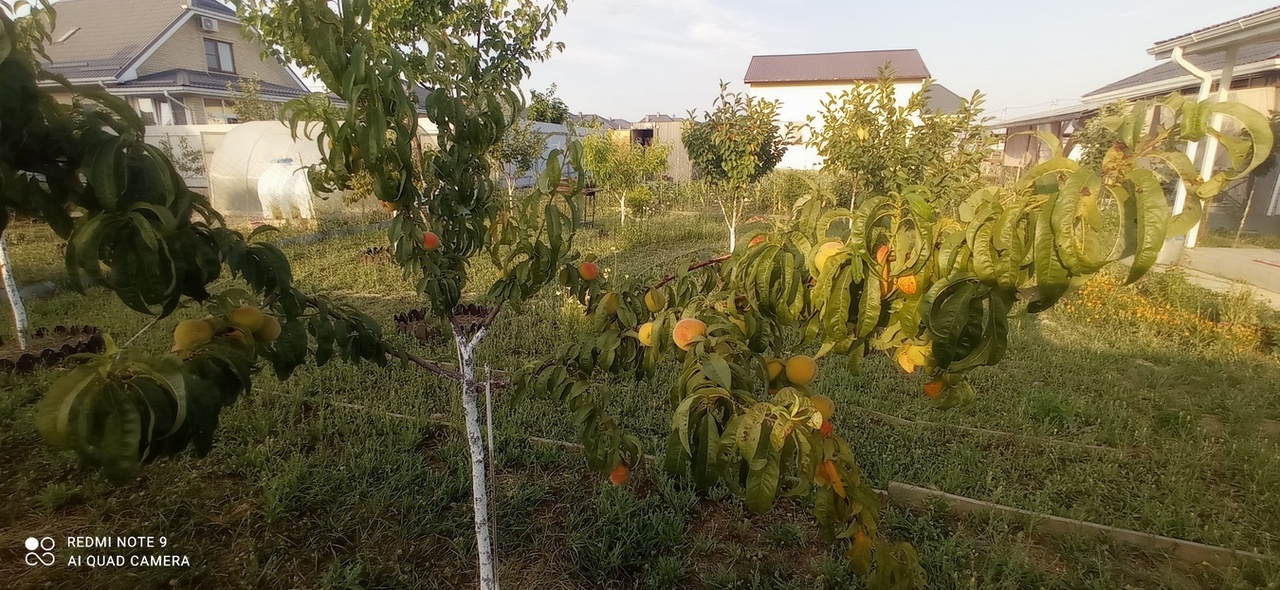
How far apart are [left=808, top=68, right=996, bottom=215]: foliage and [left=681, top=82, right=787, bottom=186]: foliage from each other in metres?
1.26

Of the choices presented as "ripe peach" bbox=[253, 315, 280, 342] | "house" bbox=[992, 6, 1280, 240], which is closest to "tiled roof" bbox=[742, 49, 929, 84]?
"house" bbox=[992, 6, 1280, 240]

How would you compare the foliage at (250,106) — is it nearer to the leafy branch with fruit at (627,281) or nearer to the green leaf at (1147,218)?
the leafy branch with fruit at (627,281)

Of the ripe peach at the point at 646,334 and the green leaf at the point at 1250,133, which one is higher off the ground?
the green leaf at the point at 1250,133

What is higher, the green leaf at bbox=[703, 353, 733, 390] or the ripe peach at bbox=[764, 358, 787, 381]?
the green leaf at bbox=[703, 353, 733, 390]

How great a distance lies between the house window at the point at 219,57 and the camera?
18750mm

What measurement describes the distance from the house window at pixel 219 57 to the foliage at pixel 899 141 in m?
21.3

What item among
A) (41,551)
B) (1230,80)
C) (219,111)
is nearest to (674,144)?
(219,111)

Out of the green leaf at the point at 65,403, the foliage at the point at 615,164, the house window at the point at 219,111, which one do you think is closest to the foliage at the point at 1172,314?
the green leaf at the point at 65,403

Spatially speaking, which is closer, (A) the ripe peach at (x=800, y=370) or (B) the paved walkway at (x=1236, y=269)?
(A) the ripe peach at (x=800, y=370)

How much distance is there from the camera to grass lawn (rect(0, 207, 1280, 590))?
89.5 inches

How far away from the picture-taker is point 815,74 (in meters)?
26.7

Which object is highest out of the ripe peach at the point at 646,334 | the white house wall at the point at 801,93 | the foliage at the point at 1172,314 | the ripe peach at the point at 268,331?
the white house wall at the point at 801,93

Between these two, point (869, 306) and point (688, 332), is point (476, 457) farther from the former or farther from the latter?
point (869, 306)

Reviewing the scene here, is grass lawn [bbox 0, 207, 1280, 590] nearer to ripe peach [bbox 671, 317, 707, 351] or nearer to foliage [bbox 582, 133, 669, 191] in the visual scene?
ripe peach [bbox 671, 317, 707, 351]
